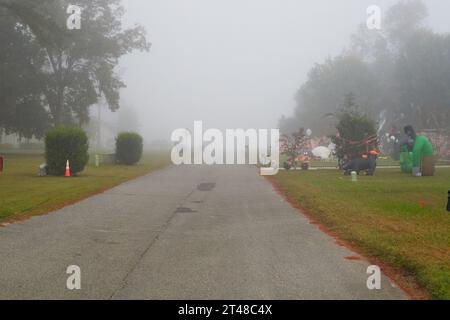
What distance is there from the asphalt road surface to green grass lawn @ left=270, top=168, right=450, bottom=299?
1.74 ft

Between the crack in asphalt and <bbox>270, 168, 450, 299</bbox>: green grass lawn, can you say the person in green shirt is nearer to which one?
<bbox>270, 168, 450, 299</bbox>: green grass lawn

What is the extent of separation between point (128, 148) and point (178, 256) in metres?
33.9

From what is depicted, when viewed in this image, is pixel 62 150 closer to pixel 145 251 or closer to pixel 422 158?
pixel 422 158

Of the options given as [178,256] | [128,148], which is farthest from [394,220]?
[128,148]

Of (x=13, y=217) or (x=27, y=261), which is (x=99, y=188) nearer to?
(x=13, y=217)

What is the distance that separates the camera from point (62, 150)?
27.8 m

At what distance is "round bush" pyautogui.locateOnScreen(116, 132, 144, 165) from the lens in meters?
41.8

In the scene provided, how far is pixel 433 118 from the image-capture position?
64.7 m

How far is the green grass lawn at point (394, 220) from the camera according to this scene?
26.5 ft

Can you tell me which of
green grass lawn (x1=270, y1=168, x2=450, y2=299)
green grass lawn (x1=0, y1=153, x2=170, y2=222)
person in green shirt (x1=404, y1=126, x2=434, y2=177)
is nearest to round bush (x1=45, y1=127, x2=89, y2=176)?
green grass lawn (x1=0, y1=153, x2=170, y2=222)

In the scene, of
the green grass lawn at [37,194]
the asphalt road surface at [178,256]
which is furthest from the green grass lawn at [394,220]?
the green grass lawn at [37,194]

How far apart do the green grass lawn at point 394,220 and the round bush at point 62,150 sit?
10871 mm
